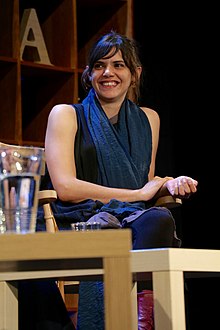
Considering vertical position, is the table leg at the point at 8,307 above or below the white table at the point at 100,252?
above

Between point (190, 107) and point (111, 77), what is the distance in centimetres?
108

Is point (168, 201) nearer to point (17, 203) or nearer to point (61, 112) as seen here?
point (61, 112)

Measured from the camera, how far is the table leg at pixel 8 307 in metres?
1.34

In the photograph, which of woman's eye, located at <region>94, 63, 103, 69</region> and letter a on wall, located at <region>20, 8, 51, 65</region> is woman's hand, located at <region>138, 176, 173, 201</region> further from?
letter a on wall, located at <region>20, 8, 51, 65</region>

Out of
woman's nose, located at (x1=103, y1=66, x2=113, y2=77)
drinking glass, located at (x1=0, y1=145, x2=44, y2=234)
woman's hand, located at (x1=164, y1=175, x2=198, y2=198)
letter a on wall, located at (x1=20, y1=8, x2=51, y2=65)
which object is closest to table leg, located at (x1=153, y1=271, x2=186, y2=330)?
drinking glass, located at (x1=0, y1=145, x2=44, y2=234)

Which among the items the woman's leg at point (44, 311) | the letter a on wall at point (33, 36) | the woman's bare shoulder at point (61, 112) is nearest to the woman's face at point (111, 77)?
the woman's bare shoulder at point (61, 112)

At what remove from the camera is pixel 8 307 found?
1.34 metres

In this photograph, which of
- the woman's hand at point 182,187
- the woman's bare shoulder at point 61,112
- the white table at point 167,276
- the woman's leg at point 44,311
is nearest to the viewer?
the white table at point 167,276

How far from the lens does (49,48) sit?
3789 mm

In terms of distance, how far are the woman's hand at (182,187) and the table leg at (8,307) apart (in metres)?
1.15

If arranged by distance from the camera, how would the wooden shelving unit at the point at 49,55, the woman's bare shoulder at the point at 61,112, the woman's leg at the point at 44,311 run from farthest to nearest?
1. the wooden shelving unit at the point at 49,55
2. the woman's bare shoulder at the point at 61,112
3. the woman's leg at the point at 44,311

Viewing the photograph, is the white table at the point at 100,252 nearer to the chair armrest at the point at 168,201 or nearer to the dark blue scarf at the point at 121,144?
the chair armrest at the point at 168,201

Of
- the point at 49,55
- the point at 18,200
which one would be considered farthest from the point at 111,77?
the point at 18,200

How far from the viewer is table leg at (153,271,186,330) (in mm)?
1284
